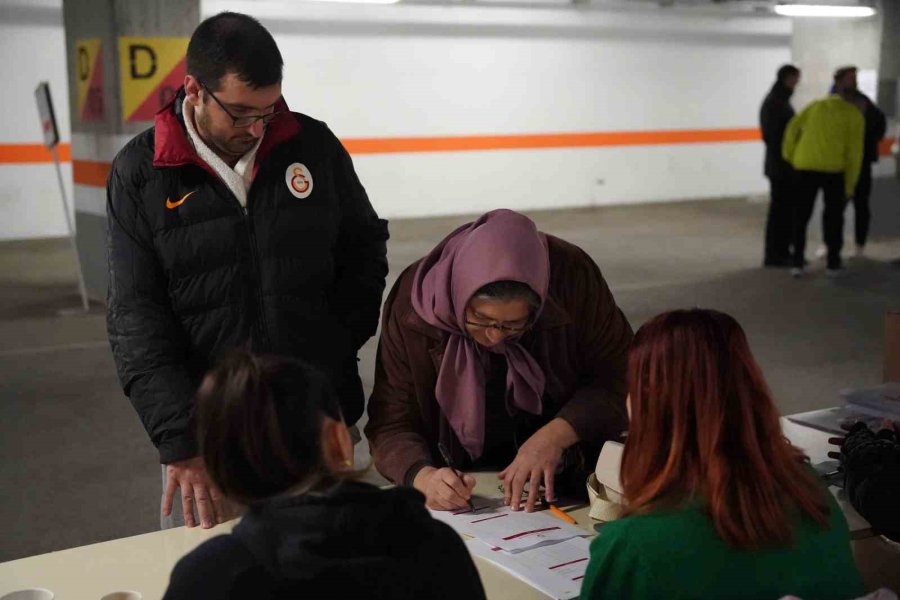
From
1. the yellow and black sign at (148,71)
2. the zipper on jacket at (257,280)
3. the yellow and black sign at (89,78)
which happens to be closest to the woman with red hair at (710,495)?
the zipper on jacket at (257,280)

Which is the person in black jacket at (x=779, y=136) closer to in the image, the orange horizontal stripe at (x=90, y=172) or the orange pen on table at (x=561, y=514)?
the orange horizontal stripe at (x=90, y=172)

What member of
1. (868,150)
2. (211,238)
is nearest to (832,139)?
(868,150)

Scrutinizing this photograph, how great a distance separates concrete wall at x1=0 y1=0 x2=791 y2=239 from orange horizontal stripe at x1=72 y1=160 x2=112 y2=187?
303 centimetres

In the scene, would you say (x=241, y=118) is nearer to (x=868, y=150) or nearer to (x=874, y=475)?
(x=874, y=475)

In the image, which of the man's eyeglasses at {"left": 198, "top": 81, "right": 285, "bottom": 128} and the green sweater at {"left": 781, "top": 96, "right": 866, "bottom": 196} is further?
the green sweater at {"left": 781, "top": 96, "right": 866, "bottom": 196}

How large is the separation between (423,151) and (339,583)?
11701 mm

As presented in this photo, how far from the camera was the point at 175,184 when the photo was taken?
212 centimetres

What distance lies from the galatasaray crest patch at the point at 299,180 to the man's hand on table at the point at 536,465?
71cm

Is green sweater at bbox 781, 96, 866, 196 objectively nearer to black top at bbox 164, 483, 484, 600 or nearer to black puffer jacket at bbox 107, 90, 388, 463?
black puffer jacket at bbox 107, 90, 388, 463

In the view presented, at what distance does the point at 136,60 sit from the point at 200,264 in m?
5.83

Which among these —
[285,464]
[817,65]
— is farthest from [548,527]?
[817,65]

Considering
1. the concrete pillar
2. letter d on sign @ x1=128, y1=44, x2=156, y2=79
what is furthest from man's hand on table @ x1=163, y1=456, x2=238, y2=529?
letter d on sign @ x1=128, y1=44, x2=156, y2=79

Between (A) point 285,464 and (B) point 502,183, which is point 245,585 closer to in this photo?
(A) point 285,464

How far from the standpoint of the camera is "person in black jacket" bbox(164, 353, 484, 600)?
1.12 m
